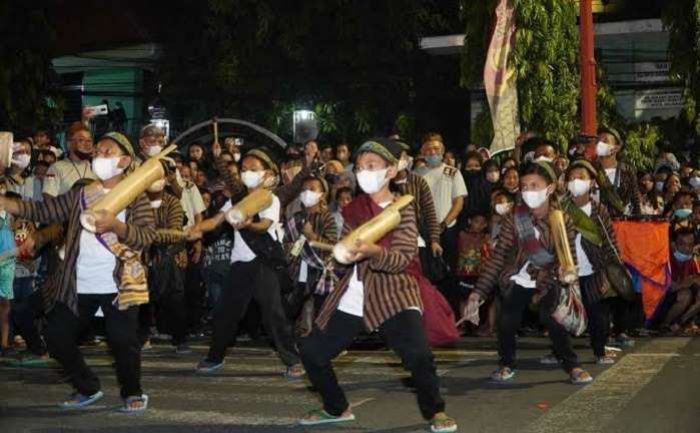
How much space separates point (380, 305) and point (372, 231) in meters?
0.63

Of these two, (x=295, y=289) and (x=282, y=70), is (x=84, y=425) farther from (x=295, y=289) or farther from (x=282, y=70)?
(x=282, y=70)

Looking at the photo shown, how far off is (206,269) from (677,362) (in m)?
5.76

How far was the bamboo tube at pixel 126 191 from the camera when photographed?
27.0 feet

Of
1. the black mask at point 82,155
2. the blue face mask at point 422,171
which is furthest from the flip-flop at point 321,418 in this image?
the blue face mask at point 422,171

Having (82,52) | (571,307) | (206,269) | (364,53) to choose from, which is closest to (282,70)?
(364,53)

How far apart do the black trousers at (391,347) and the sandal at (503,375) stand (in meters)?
2.59

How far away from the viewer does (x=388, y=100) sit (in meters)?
31.8

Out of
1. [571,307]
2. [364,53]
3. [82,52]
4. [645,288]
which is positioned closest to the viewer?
[571,307]

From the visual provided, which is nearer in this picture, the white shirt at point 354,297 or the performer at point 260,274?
the white shirt at point 354,297

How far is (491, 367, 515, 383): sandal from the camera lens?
1065 centimetres

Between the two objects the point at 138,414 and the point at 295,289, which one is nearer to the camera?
the point at 138,414

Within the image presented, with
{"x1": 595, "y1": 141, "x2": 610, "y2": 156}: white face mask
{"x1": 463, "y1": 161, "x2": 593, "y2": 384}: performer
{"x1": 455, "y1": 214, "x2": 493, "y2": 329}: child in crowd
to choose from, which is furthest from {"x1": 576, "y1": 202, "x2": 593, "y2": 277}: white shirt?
{"x1": 455, "y1": 214, "x2": 493, "y2": 329}: child in crowd

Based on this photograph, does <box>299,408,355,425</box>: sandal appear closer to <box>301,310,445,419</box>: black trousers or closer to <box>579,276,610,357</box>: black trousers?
<box>301,310,445,419</box>: black trousers

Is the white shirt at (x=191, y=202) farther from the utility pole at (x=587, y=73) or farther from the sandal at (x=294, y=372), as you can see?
the utility pole at (x=587, y=73)
